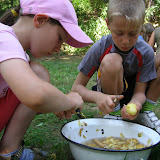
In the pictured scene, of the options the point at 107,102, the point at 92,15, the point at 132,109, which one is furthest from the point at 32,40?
the point at 92,15

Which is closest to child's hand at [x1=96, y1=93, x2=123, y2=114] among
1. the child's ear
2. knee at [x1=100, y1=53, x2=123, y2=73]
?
knee at [x1=100, y1=53, x2=123, y2=73]

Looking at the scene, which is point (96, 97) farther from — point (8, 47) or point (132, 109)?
point (8, 47)

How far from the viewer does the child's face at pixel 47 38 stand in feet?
3.49

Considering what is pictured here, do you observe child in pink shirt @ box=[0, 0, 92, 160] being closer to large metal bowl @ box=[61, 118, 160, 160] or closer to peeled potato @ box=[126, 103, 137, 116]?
large metal bowl @ box=[61, 118, 160, 160]

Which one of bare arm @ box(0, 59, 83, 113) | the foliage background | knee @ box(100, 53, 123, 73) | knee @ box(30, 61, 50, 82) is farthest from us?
the foliage background

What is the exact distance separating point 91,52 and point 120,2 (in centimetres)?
39

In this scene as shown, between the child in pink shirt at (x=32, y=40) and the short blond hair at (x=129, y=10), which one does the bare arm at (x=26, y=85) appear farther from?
the short blond hair at (x=129, y=10)

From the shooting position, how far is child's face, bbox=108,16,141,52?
1.38 metres

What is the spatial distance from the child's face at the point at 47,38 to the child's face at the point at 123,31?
1.39ft

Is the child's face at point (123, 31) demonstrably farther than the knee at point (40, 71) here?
Yes

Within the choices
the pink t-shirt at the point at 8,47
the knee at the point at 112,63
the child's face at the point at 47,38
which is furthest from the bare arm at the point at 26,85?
the knee at the point at 112,63

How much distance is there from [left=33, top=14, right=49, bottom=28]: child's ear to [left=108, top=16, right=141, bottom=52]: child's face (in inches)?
20.8

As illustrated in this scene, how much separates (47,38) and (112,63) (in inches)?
22.3

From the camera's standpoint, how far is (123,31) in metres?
1.41
